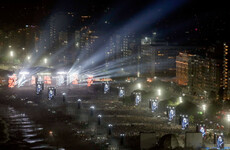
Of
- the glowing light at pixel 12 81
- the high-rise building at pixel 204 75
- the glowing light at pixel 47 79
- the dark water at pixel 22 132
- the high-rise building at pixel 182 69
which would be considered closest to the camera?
the dark water at pixel 22 132

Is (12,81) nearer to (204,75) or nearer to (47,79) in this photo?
(47,79)

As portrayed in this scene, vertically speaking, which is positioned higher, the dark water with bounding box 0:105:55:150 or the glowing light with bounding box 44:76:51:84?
the glowing light with bounding box 44:76:51:84

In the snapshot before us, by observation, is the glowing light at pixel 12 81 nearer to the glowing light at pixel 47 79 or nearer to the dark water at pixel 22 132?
the glowing light at pixel 47 79

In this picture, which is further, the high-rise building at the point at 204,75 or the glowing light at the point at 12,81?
the high-rise building at the point at 204,75

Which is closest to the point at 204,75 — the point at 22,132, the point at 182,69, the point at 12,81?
the point at 182,69

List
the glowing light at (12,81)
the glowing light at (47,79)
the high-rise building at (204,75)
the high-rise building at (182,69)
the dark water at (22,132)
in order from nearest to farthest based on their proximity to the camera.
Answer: the dark water at (22,132)
the glowing light at (12,81)
the glowing light at (47,79)
the high-rise building at (204,75)
the high-rise building at (182,69)

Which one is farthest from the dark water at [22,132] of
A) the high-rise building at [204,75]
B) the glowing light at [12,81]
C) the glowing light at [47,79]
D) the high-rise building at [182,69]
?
the high-rise building at [182,69]

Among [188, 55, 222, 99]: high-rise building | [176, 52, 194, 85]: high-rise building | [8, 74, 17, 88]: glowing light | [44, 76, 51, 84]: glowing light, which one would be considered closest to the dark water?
[8, 74, 17, 88]: glowing light

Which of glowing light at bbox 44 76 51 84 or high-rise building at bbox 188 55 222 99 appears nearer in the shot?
glowing light at bbox 44 76 51 84

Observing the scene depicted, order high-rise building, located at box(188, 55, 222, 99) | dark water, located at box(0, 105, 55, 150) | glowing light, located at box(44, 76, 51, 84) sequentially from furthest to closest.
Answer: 1. high-rise building, located at box(188, 55, 222, 99)
2. glowing light, located at box(44, 76, 51, 84)
3. dark water, located at box(0, 105, 55, 150)

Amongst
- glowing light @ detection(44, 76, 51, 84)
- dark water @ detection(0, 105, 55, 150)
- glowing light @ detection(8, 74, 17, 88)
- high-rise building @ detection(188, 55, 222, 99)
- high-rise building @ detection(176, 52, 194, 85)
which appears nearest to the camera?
dark water @ detection(0, 105, 55, 150)

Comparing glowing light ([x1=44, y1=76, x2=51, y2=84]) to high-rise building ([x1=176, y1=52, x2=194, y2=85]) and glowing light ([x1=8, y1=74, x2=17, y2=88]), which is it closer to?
glowing light ([x1=8, y1=74, x2=17, y2=88])

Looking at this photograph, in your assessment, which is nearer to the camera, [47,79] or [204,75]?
[47,79]

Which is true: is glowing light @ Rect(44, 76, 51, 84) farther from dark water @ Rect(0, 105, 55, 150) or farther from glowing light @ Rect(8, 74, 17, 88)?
dark water @ Rect(0, 105, 55, 150)
